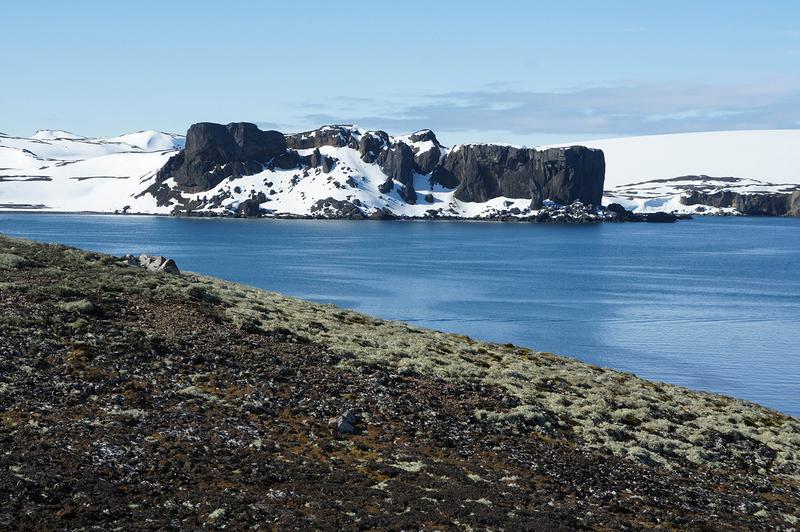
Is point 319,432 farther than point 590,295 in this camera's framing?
No

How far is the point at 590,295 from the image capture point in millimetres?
95562

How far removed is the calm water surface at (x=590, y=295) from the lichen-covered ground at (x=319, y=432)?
19.9 m

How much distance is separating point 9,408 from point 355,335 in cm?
1427

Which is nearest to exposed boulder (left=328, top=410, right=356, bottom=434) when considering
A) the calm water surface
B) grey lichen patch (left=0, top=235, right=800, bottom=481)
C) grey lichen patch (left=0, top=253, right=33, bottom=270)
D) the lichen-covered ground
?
the lichen-covered ground

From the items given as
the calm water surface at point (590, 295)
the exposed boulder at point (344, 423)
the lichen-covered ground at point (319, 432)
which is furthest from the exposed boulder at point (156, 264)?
the calm water surface at point (590, 295)

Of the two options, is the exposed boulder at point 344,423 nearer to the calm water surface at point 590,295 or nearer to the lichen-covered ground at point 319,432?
the lichen-covered ground at point 319,432

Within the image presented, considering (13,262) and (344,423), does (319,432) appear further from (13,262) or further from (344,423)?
(13,262)

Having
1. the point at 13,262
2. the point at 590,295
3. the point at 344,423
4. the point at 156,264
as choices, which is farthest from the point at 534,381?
the point at 590,295

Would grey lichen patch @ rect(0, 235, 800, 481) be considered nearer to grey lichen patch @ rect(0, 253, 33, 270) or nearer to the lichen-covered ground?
the lichen-covered ground

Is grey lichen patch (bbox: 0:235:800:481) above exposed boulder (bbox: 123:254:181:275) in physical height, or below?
below

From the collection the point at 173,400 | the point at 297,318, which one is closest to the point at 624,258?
the point at 297,318

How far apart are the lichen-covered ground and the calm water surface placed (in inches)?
783

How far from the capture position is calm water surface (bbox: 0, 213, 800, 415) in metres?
55.7

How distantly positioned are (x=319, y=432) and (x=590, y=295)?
77.7 meters
